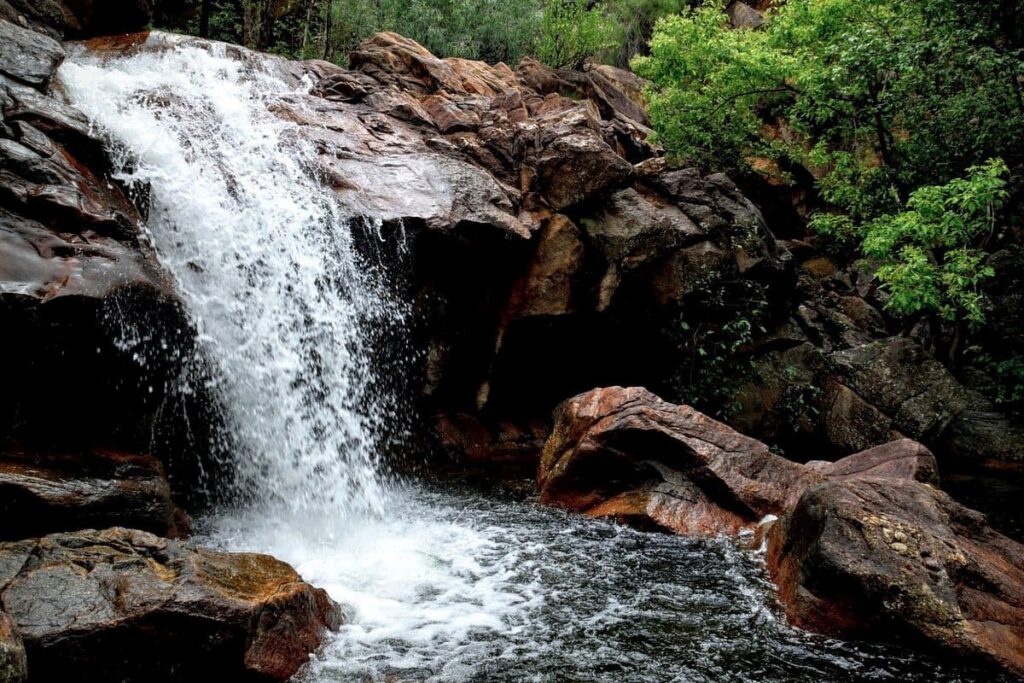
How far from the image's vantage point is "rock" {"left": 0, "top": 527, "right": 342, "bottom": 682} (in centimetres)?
441

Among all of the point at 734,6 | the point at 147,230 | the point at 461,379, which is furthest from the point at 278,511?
the point at 734,6

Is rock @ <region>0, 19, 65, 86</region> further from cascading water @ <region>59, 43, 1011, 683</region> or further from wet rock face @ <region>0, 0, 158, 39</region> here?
wet rock face @ <region>0, 0, 158, 39</region>

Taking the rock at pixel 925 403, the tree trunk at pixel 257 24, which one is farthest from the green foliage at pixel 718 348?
the tree trunk at pixel 257 24

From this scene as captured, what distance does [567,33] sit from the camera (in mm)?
22969

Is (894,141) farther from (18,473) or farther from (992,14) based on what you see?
(18,473)

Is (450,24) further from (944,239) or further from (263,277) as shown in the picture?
(944,239)

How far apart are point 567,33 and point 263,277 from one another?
16988 mm

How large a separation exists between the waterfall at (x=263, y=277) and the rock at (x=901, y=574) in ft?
17.5

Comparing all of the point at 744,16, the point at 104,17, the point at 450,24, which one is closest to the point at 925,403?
the point at 450,24

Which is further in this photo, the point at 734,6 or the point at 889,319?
the point at 734,6

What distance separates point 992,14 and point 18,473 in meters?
16.8

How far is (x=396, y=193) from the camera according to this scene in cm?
1189

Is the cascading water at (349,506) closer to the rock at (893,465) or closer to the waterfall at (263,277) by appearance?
the waterfall at (263,277)

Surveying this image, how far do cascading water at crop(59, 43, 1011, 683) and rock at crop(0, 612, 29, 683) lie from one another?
2.04 meters
